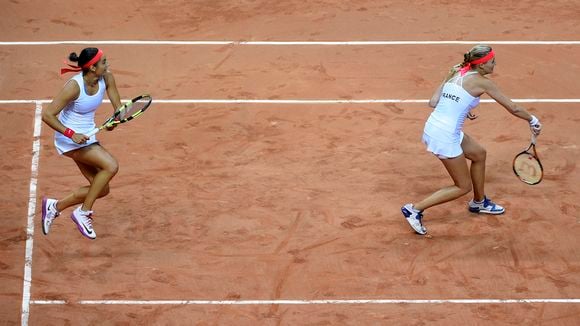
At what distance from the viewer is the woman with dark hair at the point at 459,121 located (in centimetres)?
1072

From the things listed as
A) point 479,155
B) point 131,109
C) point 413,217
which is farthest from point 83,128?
point 479,155

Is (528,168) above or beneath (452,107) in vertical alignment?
beneath

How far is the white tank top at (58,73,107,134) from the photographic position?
10.4m

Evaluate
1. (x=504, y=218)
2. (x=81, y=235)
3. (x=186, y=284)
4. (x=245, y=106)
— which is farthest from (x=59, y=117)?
(x=504, y=218)

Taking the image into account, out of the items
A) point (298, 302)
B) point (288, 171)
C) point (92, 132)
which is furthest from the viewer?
point (288, 171)

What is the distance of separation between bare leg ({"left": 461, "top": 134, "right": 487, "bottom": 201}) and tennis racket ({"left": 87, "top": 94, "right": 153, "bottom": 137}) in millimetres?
3386

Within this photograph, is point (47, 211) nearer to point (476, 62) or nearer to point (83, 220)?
point (83, 220)

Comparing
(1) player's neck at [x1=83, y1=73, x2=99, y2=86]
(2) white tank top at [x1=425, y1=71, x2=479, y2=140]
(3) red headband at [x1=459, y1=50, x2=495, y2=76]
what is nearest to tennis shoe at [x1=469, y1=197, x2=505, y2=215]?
(2) white tank top at [x1=425, y1=71, x2=479, y2=140]

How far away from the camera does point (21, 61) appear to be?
15.5 m

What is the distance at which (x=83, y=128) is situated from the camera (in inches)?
413

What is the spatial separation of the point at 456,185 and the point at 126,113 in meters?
3.56

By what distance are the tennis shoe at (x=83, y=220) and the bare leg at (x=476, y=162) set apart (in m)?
3.99

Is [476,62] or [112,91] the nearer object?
[112,91]

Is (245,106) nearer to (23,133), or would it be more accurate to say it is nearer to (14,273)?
(23,133)
